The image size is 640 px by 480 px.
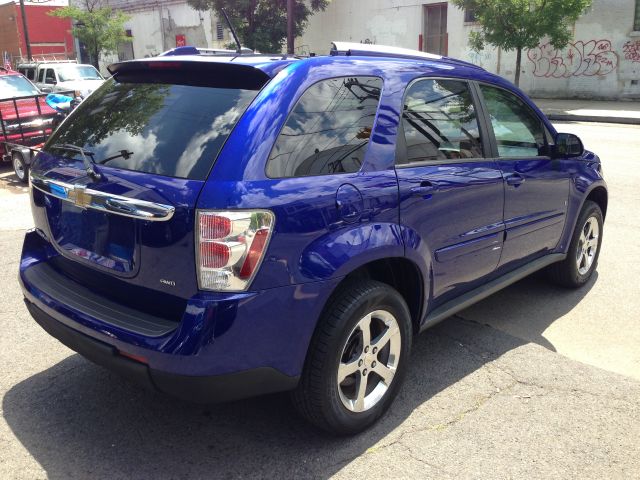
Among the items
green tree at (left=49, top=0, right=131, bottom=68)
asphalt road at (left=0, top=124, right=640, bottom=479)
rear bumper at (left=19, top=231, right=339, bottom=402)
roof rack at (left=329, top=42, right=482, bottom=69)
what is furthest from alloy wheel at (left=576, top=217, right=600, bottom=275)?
green tree at (left=49, top=0, right=131, bottom=68)

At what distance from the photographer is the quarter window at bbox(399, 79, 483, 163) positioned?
3.28 meters

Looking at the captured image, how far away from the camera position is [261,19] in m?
29.1

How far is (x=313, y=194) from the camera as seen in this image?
105 inches

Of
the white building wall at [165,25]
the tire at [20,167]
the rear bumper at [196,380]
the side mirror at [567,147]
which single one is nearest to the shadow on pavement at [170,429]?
the rear bumper at [196,380]

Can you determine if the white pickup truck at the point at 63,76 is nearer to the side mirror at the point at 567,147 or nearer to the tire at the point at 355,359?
the side mirror at the point at 567,147

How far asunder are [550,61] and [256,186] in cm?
2530

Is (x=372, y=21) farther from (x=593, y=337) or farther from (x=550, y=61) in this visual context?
(x=593, y=337)

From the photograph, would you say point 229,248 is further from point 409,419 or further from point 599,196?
point 599,196

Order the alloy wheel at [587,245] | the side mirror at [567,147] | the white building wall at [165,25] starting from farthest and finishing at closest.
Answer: the white building wall at [165,25] < the alloy wheel at [587,245] < the side mirror at [567,147]

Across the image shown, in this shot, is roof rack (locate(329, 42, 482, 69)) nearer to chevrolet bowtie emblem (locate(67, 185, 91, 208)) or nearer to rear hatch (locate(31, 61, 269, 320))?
rear hatch (locate(31, 61, 269, 320))

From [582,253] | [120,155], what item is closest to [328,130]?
[120,155]

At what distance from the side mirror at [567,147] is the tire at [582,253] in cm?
65

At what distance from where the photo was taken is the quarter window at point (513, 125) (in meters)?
3.97

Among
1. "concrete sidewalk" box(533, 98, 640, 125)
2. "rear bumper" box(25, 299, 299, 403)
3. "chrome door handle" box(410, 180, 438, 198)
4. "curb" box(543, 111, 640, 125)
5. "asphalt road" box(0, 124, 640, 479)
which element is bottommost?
"curb" box(543, 111, 640, 125)
